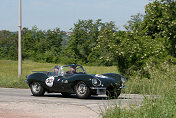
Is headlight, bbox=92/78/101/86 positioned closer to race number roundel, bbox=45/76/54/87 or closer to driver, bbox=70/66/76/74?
driver, bbox=70/66/76/74

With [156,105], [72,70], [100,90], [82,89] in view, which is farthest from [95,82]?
[156,105]

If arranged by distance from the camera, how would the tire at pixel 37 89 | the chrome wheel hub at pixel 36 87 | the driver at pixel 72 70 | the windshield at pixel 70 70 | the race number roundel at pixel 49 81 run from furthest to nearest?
1. the chrome wheel hub at pixel 36 87
2. the tire at pixel 37 89
3. the driver at pixel 72 70
4. the windshield at pixel 70 70
5. the race number roundel at pixel 49 81

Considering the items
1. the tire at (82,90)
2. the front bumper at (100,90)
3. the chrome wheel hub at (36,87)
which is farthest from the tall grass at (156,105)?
the chrome wheel hub at (36,87)

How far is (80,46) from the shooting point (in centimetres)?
8150

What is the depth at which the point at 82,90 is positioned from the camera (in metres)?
14.3

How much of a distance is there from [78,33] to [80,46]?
406 centimetres

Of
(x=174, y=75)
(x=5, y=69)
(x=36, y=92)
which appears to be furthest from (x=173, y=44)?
(x=5, y=69)

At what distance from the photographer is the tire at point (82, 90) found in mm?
14057

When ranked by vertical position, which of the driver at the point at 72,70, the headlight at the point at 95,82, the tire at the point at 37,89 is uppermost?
the driver at the point at 72,70

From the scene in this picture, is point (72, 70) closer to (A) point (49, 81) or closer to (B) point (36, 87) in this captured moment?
(A) point (49, 81)

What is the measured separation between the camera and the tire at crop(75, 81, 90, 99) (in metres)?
14.1

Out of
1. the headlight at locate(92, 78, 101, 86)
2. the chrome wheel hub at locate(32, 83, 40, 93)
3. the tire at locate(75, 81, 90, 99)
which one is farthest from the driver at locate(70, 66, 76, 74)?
the headlight at locate(92, 78, 101, 86)

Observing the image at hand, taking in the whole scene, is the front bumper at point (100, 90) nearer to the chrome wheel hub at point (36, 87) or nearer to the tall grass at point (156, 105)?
the chrome wheel hub at point (36, 87)

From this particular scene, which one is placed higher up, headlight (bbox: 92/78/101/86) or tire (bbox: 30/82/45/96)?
headlight (bbox: 92/78/101/86)
